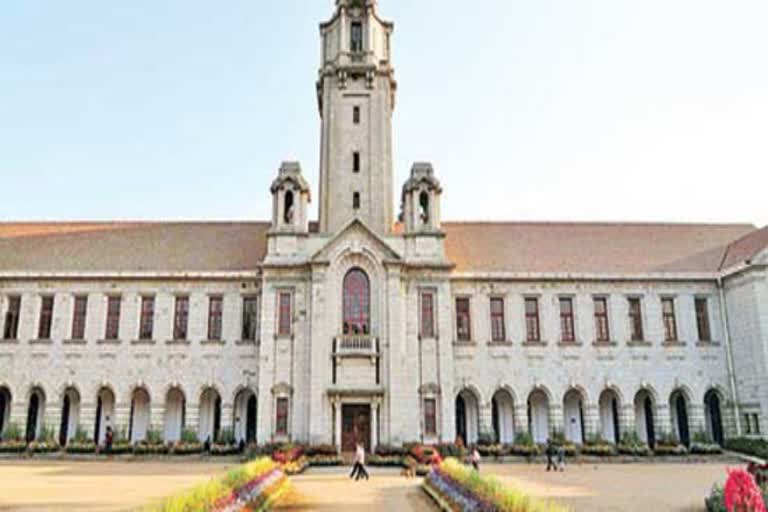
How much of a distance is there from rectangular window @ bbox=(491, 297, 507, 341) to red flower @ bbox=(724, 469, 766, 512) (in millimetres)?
28071

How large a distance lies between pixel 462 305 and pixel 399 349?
5636 mm

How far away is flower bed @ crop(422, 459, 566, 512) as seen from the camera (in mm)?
12727

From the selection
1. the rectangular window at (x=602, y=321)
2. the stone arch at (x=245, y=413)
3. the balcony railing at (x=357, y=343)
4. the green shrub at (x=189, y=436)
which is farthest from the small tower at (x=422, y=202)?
the green shrub at (x=189, y=436)

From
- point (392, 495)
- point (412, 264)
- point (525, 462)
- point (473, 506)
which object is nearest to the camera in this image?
point (473, 506)

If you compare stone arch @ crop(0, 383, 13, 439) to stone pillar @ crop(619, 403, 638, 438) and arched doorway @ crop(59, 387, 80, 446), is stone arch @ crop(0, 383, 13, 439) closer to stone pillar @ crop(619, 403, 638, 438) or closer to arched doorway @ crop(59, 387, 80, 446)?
arched doorway @ crop(59, 387, 80, 446)

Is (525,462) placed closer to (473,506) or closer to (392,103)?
(473,506)

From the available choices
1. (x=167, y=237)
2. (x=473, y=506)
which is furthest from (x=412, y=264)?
(x=473, y=506)

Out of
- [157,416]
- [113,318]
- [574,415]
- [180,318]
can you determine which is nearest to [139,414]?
[157,416]

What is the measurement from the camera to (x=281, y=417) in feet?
113

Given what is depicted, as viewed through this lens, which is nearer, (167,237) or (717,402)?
(717,402)

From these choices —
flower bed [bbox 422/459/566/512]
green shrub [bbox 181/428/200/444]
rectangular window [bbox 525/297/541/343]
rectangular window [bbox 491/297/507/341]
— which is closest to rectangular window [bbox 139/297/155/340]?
green shrub [bbox 181/428/200/444]

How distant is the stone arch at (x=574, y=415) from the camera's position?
37.3m

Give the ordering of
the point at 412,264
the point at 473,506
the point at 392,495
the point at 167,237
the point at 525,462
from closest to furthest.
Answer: the point at 473,506 → the point at 392,495 → the point at 525,462 → the point at 412,264 → the point at 167,237

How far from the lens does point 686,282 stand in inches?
1523
